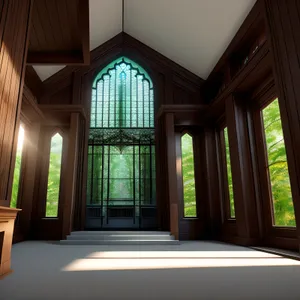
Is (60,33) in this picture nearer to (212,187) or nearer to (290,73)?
(290,73)

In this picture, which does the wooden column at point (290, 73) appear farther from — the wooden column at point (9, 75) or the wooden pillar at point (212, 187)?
the wooden pillar at point (212, 187)

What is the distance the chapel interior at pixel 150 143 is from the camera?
2289 millimetres

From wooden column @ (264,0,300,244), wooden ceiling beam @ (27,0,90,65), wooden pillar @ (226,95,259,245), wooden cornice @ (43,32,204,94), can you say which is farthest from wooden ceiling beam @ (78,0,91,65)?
wooden cornice @ (43,32,204,94)

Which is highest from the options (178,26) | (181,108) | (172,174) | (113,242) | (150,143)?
(178,26)

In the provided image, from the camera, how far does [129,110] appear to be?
650 cm

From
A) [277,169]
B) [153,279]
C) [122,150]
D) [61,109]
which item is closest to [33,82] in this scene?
[61,109]

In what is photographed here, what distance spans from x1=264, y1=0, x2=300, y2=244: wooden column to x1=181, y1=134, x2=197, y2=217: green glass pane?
3.20 m

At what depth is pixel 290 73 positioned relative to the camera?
2504 mm

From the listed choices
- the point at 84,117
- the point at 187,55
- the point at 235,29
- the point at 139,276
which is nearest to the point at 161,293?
the point at 139,276

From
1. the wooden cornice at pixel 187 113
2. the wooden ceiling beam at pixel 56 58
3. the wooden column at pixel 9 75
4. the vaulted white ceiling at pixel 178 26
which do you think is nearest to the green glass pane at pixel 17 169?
the vaulted white ceiling at pixel 178 26

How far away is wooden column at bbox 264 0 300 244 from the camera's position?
7.94 ft

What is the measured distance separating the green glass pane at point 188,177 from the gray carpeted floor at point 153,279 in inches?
114

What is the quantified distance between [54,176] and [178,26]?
4193mm

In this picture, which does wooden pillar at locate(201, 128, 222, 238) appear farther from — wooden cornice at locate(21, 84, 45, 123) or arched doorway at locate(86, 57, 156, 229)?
wooden cornice at locate(21, 84, 45, 123)
